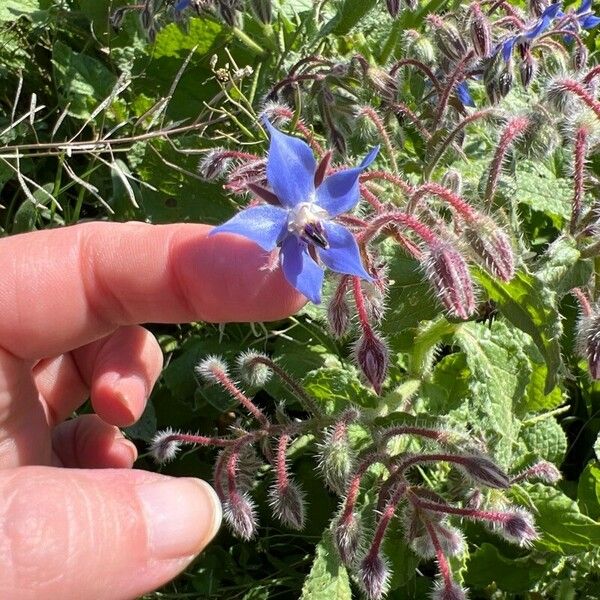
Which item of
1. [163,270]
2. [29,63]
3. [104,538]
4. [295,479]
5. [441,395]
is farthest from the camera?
[29,63]

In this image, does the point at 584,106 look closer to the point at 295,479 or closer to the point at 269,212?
the point at 269,212

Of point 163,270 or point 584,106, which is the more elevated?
point 584,106

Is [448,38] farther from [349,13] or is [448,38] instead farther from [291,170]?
[291,170]

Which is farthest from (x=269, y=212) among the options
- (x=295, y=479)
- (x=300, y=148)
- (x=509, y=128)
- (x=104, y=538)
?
(x=295, y=479)

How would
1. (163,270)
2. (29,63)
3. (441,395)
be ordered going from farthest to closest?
(29,63) → (441,395) → (163,270)

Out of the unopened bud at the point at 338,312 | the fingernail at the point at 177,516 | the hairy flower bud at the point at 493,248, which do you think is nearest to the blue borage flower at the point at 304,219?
the unopened bud at the point at 338,312

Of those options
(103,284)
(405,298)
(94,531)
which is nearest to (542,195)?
(405,298)

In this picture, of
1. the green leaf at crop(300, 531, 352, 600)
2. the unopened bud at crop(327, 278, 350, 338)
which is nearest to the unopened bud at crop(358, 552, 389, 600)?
the green leaf at crop(300, 531, 352, 600)
